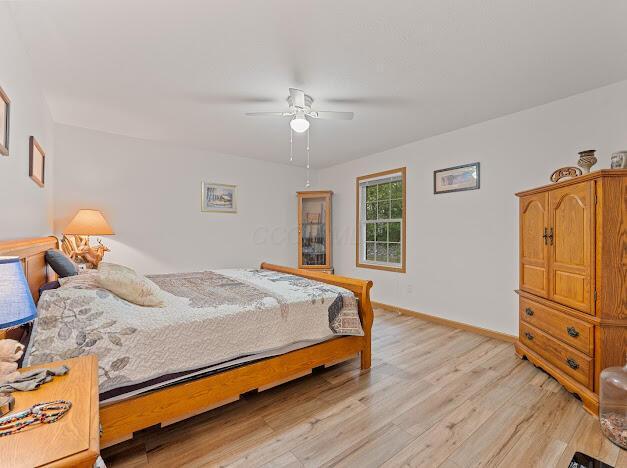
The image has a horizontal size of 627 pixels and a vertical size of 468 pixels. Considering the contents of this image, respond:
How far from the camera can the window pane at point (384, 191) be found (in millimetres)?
4562

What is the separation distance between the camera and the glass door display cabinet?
5215 millimetres

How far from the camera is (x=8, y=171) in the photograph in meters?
1.70

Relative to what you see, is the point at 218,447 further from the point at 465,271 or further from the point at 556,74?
the point at 556,74

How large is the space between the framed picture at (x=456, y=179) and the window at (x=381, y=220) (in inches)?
21.3

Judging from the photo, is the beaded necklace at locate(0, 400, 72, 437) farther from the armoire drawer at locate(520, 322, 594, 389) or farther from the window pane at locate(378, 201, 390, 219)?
the window pane at locate(378, 201, 390, 219)

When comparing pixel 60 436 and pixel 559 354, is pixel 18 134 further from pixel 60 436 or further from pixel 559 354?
pixel 559 354

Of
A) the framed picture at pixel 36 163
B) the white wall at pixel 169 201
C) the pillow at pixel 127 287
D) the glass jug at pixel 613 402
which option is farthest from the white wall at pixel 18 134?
the glass jug at pixel 613 402

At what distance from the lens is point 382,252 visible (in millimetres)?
4672

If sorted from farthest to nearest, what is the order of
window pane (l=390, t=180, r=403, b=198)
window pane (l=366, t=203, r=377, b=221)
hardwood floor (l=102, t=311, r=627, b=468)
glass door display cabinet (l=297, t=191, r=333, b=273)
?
glass door display cabinet (l=297, t=191, r=333, b=273) < window pane (l=366, t=203, r=377, b=221) < window pane (l=390, t=180, r=403, b=198) < hardwood floor (l=102, t=311, r=627, b=468)

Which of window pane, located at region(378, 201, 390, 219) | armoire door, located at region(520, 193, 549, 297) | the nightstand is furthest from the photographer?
window pane, located at region(378, 201, 390, 219)

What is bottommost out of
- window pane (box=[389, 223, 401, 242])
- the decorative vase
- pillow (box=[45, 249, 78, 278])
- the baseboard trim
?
the baseboard trim

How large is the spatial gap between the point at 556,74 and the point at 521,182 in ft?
3.46

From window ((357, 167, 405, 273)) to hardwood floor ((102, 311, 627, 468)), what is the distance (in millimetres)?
2110

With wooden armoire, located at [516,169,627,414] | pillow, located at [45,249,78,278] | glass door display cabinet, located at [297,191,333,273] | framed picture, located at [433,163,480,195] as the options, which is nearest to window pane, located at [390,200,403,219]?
framed picture, located at [433,163,480,195]
